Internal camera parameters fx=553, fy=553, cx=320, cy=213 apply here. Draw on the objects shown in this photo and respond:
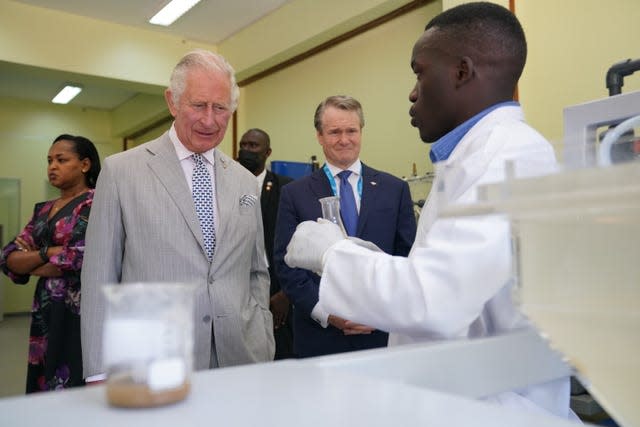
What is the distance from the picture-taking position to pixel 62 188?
2.48 meters

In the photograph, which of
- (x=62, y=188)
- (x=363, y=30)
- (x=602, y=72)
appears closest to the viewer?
(x=62, y=188)

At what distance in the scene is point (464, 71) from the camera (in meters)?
1.07

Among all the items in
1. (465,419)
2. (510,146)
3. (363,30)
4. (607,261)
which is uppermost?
(363,30)

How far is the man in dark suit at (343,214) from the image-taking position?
1889 mm

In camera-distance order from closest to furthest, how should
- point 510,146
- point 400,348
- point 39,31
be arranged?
point 400,348, point 510,146, point 39,31

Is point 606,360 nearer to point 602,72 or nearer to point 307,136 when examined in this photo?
point 602,72

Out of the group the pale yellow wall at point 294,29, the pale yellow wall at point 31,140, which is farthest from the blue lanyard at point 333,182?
the pale yellow wall at point 31,140

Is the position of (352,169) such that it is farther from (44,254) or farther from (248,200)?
(44,254)

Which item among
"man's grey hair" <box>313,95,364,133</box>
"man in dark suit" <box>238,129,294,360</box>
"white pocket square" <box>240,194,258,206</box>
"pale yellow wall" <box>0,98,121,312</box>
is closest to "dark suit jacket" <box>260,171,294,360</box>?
"man in dark suit" <box>238,129,294,360</box>

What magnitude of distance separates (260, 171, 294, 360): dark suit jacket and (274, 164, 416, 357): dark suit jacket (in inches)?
32.3

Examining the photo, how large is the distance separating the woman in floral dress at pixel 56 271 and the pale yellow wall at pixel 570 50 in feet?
7.02

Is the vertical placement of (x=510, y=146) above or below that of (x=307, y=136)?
below

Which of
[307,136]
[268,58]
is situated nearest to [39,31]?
[268,58]

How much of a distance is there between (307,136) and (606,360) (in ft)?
15.3
